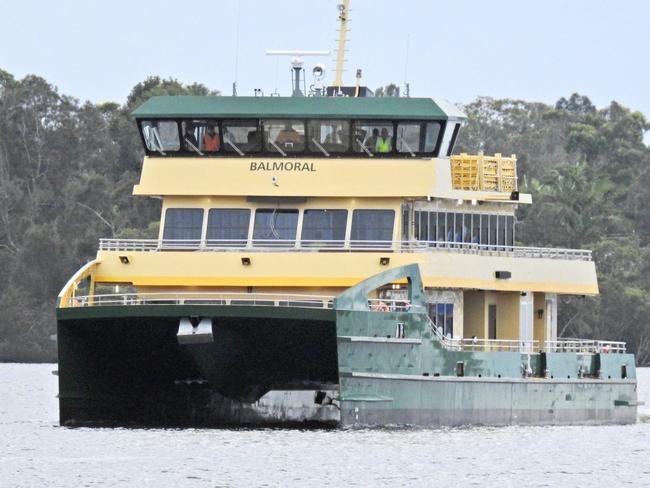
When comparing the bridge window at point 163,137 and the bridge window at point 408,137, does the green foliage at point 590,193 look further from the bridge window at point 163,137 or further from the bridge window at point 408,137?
the bridge window at point 163,137

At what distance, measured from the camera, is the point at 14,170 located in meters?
116

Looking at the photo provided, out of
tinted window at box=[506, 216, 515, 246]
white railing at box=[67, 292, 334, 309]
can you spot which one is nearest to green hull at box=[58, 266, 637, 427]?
white railing at box=[67, 292, 334, 309]

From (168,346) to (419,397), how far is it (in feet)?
18.8

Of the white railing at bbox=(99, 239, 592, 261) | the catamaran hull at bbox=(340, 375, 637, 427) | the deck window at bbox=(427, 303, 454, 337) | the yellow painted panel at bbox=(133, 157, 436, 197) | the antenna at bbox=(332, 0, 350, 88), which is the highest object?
the antenna at bbox=(332, 0, 350, 88)

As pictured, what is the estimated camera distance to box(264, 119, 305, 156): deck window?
169 ft

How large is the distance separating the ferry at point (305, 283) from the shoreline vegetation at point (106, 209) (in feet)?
146

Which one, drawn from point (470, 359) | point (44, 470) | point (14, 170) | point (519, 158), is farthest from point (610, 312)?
point (44, 470)

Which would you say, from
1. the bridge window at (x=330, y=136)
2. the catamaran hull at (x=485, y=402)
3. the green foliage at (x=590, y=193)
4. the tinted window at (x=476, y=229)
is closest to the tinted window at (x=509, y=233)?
the tinted window at (x=476, y=229)

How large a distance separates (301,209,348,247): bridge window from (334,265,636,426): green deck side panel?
9.87ft

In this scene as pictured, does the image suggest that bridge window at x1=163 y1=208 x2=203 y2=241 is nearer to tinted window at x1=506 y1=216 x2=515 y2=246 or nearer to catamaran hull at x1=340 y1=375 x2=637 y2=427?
catamaran hull at x1=340 y1=375 x2=637 y2=427

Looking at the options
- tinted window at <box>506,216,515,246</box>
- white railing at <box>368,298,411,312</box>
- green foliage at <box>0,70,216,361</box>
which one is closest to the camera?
white railing at <box>368,298,411,312</box>

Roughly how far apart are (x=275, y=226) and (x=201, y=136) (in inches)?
110

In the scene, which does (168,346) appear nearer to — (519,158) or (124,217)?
(124,217)

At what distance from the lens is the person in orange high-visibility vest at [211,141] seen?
5172 centimetres
